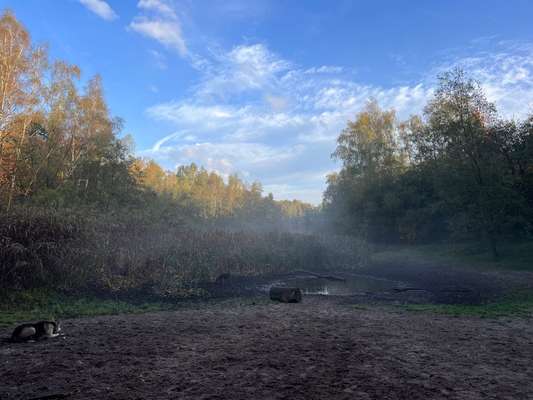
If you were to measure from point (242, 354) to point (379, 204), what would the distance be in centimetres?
3245

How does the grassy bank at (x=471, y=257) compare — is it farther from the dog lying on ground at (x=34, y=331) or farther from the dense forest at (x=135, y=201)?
the dog lying on ground at (x=34, y=331)

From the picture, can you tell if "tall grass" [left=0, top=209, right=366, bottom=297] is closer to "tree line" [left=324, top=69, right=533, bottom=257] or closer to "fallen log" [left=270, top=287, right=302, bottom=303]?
"fallen log" [left=270, top=287, right=302, bottom=303]

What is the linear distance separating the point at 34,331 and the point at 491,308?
1064cm

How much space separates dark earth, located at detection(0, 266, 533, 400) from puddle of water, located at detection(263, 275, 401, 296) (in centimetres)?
511

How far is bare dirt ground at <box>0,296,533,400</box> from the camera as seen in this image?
3908 millimetres

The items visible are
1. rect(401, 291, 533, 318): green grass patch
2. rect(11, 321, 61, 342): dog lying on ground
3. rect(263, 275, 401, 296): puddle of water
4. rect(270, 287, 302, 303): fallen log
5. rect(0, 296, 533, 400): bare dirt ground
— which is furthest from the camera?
rect(263, 275, 401, 296): puddle of water

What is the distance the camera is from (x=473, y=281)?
47.8ft

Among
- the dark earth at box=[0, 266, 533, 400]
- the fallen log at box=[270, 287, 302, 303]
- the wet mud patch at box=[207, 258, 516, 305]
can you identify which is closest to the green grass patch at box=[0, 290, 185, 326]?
the dark earth at box=[0, 266, 533, 400]

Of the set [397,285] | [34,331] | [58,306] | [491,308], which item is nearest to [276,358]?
[34,331]

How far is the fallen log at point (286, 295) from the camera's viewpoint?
10758 millimetres

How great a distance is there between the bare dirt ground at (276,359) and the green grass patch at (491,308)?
0.78 m

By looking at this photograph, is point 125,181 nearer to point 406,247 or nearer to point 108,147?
point 108,147

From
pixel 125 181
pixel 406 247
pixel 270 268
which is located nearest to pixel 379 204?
pixel 406 247

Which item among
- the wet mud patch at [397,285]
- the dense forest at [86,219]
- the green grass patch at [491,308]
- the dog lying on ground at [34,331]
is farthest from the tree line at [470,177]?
the dog lying on ground at [34,331]
